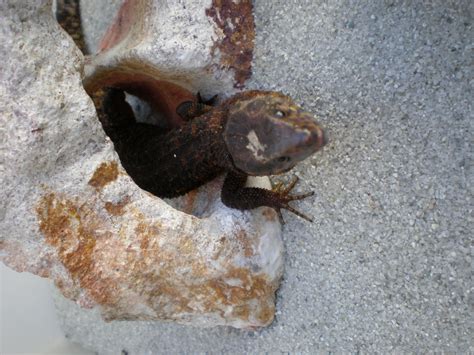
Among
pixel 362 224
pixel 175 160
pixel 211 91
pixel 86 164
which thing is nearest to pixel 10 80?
pixel 86 164

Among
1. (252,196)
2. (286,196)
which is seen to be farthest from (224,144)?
(286,196)

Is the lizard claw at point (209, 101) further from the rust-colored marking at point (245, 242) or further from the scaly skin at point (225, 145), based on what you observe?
the rust-colored marking at point (245, 242)

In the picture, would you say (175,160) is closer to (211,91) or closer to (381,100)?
(211,91)

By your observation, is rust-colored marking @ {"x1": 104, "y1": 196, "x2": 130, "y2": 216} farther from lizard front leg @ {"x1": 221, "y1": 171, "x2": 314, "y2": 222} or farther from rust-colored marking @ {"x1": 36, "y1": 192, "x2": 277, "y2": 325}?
lizard front leg @ {"x1": 221, "y1": 171, "x2": 314, "y2": 222}

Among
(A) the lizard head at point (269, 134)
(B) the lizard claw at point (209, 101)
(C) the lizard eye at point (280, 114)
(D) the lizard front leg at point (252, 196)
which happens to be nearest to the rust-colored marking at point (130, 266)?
(D) the lizard front leg at point (252, 196)

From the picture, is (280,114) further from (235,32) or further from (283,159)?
(235,32)

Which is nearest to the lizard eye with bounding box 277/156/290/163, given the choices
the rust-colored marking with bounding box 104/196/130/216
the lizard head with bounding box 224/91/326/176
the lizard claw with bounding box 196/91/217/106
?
the lizard head with bounding box 224/91/326/176

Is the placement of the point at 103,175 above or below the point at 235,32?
below
